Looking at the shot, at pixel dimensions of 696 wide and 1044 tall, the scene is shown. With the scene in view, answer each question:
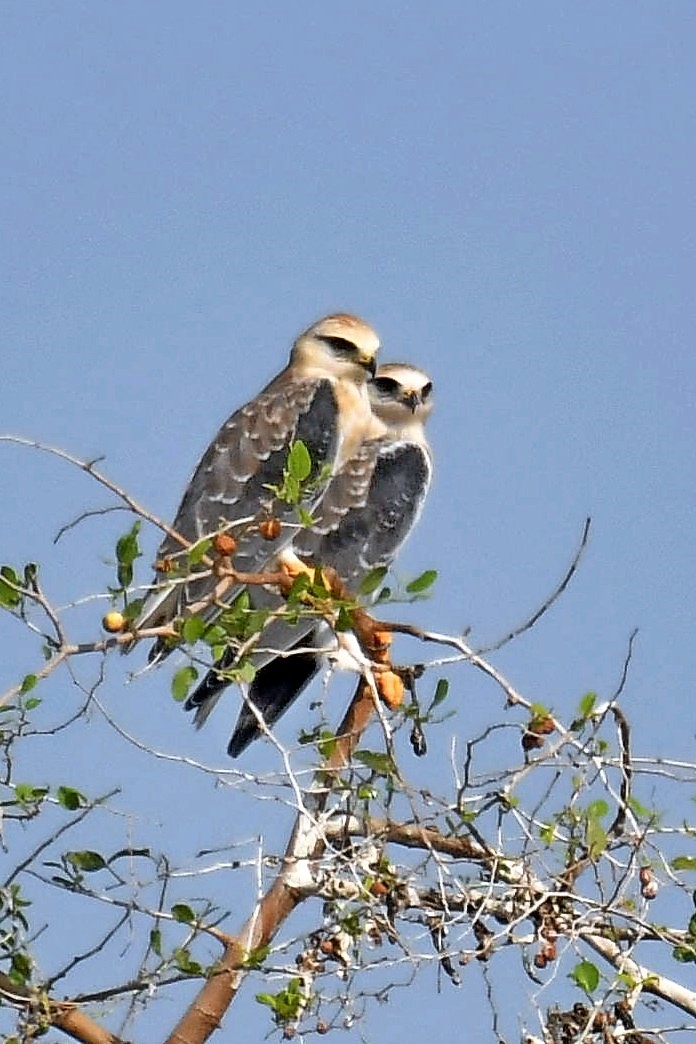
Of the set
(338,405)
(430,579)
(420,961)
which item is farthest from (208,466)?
(420,961)

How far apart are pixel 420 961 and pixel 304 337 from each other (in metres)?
4.70

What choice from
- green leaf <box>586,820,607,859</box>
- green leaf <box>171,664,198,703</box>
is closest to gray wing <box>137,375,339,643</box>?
green leaf <box>171,664,198,703</box>

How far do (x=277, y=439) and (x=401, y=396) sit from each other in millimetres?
878

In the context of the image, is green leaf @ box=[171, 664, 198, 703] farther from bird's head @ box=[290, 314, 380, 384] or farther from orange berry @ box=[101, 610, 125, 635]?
bird's head @ box=[290, 314, 380, 384]

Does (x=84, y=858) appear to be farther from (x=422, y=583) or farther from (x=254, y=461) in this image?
(x=254, y=461)

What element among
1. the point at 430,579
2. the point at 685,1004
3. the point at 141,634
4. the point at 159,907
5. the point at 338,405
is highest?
the point at 338,405

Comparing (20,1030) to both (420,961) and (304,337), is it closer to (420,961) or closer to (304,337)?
(420,961)

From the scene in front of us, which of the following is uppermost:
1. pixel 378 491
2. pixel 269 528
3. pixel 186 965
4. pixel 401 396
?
pixel 401 396

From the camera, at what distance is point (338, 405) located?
787 cm

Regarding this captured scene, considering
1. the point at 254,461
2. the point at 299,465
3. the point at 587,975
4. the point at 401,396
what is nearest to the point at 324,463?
the point at 254,461

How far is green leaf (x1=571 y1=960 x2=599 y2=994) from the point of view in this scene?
4.07m

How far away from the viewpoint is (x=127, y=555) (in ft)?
13.1

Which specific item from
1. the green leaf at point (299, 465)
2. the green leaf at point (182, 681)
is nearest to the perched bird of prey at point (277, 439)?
the green leaf at point (299, 465)

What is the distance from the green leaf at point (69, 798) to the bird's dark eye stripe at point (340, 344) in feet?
14.3
